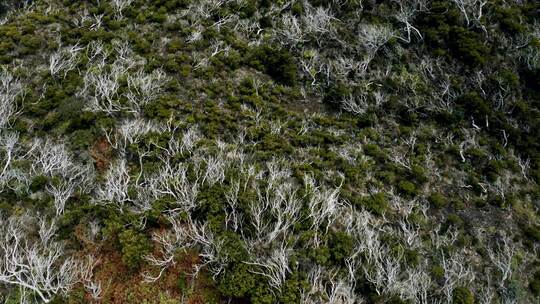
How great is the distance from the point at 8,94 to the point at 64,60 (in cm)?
436

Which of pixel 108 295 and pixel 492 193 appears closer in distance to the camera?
pixel 108 295

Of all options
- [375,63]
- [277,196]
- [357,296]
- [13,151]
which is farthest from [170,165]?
[375,63]

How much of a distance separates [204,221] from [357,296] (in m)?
7.10

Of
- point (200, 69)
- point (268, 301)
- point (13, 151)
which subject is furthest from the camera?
point (200, 69)

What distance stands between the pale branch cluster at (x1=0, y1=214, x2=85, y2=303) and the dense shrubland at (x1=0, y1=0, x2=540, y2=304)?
141mm

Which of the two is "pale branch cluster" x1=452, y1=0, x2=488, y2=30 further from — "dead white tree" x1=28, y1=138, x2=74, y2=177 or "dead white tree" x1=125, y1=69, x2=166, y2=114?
"dead white tree" x1=28, y1=138, x2=74, y2=177

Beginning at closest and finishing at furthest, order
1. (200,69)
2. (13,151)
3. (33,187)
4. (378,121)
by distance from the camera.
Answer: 1. (33,187)
2. (13,151)
3. (378,121)
4. (200,69)

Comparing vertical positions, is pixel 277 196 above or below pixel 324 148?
above

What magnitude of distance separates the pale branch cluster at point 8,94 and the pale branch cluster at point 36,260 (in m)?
7.11

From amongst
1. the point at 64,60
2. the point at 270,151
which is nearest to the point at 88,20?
the point at 64,60

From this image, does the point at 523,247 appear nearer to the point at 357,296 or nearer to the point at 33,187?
the point at 357,296

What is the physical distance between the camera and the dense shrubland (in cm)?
1667

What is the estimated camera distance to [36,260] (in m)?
15.1

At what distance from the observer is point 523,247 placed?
60.9 feet
